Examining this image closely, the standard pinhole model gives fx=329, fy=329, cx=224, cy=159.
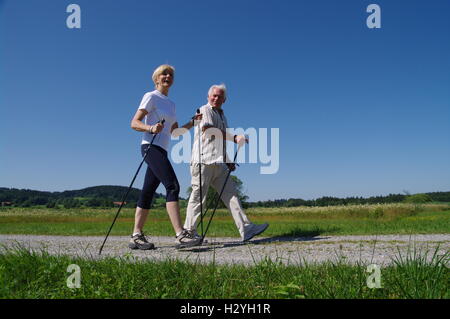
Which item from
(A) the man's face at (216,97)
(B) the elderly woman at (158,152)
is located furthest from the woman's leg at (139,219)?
(A) the man's face at (216,97)

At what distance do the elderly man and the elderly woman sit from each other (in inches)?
13.2

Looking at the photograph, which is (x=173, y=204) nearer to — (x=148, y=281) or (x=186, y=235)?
(x=186, y=235)

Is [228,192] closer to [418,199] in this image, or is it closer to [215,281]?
A: [215,281]

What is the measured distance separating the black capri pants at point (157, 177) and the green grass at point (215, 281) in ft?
7.60

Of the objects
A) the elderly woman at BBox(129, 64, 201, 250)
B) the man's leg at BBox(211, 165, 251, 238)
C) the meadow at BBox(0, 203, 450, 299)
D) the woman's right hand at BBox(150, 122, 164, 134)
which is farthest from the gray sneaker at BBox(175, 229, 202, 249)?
the meadow at BBox(0, 203, 450, 299)

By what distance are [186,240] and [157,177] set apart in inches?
46.9

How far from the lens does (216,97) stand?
631cm

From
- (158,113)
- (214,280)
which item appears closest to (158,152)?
(158,113)

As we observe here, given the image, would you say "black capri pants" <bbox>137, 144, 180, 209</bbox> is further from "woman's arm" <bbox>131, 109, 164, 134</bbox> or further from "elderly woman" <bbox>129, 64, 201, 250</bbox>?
"woman's arm" <bbox>131, 109, 164, 134</bbox>

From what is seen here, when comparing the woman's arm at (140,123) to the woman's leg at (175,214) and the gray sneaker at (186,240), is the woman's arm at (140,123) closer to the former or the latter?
the woman's leg at (175,214)

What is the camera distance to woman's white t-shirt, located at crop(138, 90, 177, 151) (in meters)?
5.72
